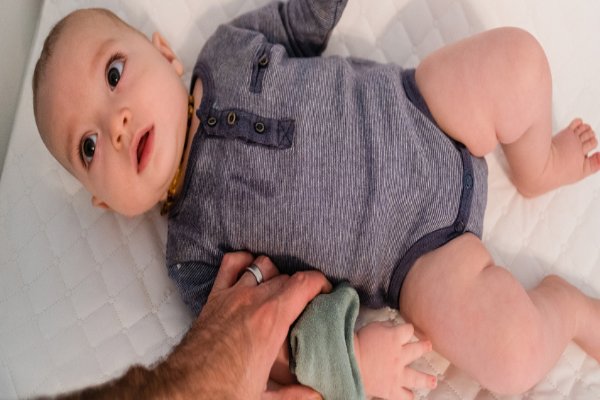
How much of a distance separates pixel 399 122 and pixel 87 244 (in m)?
0.73

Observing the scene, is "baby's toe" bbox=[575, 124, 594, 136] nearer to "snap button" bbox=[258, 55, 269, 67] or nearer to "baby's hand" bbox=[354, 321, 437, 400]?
"baby's hand" bbox=[354, 321, 437, 400]

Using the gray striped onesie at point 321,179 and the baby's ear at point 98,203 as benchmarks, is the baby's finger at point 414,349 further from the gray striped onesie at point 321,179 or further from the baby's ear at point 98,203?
the baby's ear at point 98,203

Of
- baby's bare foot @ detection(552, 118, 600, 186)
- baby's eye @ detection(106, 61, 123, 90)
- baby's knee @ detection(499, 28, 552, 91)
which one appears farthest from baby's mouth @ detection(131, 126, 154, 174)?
baby's bare foot @ detection(552, 118, 600, 186)

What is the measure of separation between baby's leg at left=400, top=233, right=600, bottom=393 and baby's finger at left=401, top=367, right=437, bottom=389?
6 centimetres

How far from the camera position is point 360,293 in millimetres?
866

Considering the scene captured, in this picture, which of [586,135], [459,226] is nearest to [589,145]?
[586,135]

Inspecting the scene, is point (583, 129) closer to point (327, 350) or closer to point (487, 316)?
point (487, 316)

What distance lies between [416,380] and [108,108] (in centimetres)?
76

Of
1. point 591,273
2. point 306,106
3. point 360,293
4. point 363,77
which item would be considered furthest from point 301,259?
point 591,273

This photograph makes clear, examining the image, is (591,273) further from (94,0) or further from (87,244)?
(94,0)

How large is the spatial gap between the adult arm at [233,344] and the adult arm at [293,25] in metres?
0.53

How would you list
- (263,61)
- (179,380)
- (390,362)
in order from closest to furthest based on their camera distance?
(179,380)
(390,362)
(263,61)

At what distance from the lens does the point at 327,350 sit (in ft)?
2.39

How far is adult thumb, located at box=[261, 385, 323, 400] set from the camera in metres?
0.72
